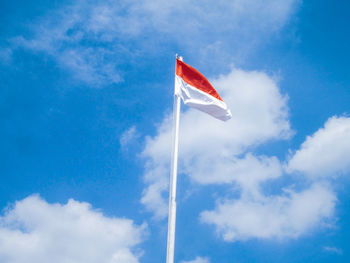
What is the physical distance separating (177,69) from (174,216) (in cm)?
906

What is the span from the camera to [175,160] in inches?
702

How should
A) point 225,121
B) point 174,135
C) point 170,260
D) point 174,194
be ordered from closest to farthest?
point 170,260 → point 174,194 → point 174,135 → point 225,121

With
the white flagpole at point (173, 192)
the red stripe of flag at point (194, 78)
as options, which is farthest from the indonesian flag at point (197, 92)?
the white flagpole at point (173, 192)

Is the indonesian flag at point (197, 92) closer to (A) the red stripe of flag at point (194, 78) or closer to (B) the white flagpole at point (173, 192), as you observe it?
(A) the red stripe of flag at point (194, 78)

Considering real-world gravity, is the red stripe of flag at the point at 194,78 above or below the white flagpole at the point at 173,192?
above

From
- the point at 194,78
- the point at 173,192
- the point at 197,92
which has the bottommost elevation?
the point at 173,192

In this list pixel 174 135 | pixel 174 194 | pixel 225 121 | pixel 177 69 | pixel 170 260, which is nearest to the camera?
pixel 170 260

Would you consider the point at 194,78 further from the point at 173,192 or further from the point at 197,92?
the point at 173,192

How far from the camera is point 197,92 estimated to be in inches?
849

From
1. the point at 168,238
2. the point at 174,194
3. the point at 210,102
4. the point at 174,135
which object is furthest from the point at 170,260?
the point at 210,102

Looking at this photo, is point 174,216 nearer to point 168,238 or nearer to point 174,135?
point 168,238

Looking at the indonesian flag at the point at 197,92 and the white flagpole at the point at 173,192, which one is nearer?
the white flagpole at the point at 173,192

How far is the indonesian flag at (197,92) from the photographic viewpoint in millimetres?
21034

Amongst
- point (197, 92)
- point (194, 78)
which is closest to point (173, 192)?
point (197, 92)
